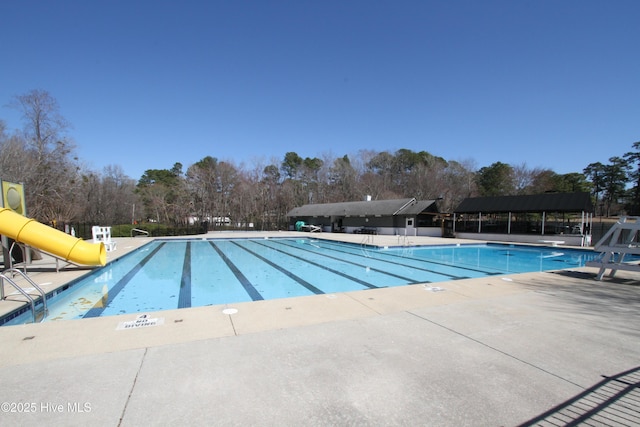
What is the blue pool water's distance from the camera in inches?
266

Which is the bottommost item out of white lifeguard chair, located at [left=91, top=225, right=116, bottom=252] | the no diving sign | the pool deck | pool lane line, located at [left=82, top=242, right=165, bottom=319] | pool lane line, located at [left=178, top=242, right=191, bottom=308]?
pool lane line, located at [left=178, top=242, right=191, bottom=308]

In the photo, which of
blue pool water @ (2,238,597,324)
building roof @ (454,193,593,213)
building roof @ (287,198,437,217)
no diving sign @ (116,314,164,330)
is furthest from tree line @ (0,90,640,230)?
no diving sign @ (116,314,164,330)

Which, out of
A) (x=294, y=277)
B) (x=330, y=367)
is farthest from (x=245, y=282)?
(x=330, y=367)

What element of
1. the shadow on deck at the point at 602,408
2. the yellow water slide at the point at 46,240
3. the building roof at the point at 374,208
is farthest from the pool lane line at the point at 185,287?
the building roof at the point at 374,208

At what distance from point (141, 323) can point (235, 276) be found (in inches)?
217

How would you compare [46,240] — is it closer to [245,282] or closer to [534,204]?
[245,282]

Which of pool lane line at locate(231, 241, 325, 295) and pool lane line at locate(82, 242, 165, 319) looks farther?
pool lane line at locate(231, 241, 325, 295)

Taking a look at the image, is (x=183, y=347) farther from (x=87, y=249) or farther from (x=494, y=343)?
(x=87, y=249)

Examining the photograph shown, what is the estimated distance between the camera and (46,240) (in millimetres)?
7367

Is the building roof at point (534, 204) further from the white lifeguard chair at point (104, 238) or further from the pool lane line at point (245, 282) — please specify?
the white lifeguard chair at point (104, 238)

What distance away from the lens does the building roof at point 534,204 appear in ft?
61.5

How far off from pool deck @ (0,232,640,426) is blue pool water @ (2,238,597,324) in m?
2.18

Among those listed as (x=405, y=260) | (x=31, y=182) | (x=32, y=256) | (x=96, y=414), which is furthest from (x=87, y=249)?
(x=31, y=182)

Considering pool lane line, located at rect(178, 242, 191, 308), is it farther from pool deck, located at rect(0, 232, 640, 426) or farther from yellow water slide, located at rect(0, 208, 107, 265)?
pool deck, located at rect(0, 232, 640, 426)
